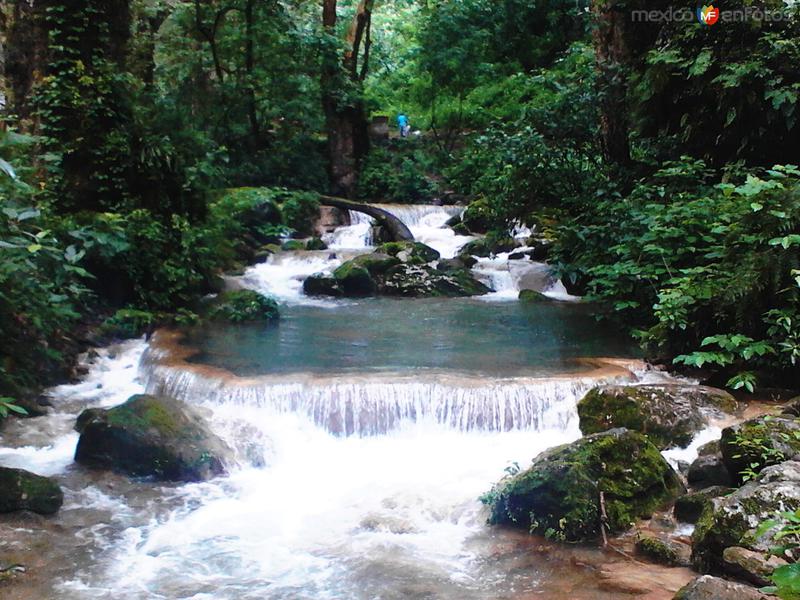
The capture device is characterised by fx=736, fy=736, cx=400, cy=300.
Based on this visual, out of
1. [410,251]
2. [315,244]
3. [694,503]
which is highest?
[315,244]

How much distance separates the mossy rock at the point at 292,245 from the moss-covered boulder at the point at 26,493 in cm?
1077

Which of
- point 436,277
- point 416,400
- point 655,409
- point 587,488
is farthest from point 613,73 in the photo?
point 587,488

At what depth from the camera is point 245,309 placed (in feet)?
38.5

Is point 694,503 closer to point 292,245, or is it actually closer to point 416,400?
point 416,400

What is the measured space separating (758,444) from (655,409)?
140cm

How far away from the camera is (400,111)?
2733 cm

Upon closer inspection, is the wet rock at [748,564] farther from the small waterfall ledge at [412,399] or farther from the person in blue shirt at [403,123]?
the person in blue shirt at [403,123]

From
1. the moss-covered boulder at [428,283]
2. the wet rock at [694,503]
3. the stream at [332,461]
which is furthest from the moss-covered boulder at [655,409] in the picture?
the moss-covered boulder at [428,283]

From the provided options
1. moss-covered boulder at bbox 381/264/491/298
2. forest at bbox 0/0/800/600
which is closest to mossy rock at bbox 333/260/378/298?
forest at bbox 0/0/800/600

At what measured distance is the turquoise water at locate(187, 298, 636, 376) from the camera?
8812 mm

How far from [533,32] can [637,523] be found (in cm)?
2367

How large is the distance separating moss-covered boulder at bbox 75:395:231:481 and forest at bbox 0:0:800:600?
0.06 m

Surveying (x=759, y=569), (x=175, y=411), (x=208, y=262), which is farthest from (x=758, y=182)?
(x=208, y=262)

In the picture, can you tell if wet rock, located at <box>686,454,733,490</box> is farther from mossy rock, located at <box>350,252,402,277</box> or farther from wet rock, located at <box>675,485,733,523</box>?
mossy rock, located at <box>350,252,402,277</box>
